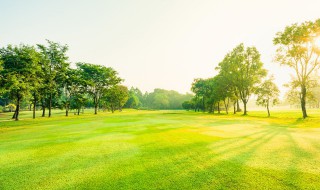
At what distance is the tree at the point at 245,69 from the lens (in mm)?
59750

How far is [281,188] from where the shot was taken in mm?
5395

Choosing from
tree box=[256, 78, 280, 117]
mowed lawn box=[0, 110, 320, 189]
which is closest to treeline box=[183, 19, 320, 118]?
tree box=[256, 78, 280, 117]

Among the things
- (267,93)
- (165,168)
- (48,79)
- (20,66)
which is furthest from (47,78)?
(267,93)

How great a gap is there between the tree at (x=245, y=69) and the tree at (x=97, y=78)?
47204 millimetres

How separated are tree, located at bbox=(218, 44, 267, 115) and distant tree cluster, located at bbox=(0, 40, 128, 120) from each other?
156ft

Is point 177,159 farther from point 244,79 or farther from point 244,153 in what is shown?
point 244,79

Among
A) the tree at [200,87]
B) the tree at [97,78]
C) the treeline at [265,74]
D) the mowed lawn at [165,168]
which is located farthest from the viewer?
the tree at [200,87]

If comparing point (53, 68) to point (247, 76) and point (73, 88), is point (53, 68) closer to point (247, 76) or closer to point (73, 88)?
point (73, 88)

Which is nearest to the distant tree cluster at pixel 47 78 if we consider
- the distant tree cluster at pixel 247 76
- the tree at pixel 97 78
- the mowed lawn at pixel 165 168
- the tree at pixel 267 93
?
the tree at pixel 97 78

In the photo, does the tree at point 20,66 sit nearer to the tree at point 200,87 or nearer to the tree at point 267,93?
the tree at point 267,93

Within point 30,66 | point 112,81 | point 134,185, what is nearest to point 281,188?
point 134,185

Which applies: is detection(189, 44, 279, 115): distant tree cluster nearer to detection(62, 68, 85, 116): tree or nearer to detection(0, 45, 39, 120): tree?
detection(62, 68, 85, 116): tree

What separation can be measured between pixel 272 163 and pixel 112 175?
668 cm

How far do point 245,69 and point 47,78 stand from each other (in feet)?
207
